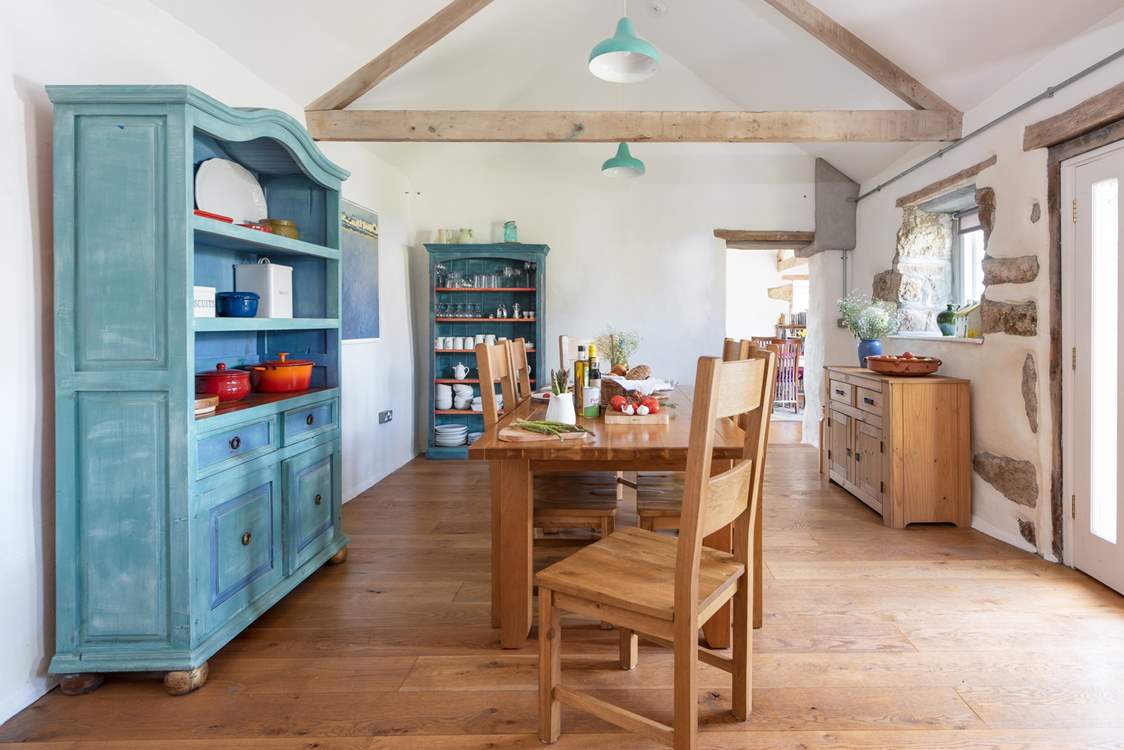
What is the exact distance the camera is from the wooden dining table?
1.90 metres

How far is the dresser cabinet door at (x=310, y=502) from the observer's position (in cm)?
247

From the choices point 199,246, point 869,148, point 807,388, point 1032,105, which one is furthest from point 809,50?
point 199,246

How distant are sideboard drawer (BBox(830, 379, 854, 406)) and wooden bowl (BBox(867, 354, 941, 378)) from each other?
0.38 meters

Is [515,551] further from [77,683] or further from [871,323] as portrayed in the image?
[871,323]

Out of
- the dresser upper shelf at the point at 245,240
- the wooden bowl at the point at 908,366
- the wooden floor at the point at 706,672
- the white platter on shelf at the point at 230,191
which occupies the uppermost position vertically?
the white platter on shelf at the point at 230,191

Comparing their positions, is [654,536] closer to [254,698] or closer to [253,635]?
[254,698]

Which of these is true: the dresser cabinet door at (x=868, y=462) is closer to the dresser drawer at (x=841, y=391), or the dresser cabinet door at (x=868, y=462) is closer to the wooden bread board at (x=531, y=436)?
the dresser drawer at (x=841, y=391)

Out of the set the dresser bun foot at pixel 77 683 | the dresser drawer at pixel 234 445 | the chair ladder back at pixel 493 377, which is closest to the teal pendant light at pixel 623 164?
the chair ladder back at pixel 493 377

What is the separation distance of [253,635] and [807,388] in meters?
5.33

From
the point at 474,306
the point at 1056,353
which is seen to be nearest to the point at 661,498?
the point at 1056,353

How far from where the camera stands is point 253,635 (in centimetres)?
226

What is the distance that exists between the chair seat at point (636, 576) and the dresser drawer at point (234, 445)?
116 centimetres

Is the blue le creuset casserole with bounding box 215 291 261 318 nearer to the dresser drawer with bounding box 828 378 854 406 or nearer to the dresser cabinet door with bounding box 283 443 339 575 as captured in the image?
the dresser cabinet door with bounding box 283 443 339 575

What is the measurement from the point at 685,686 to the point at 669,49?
5.29 metres
